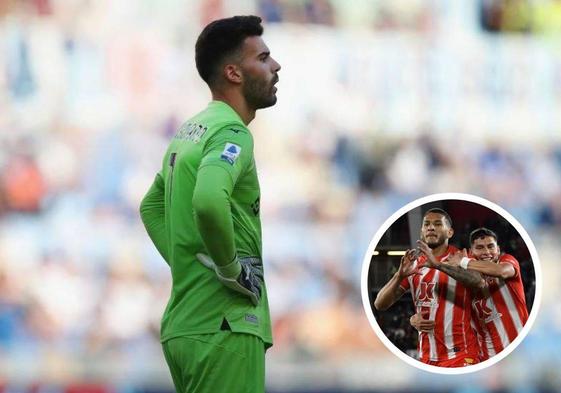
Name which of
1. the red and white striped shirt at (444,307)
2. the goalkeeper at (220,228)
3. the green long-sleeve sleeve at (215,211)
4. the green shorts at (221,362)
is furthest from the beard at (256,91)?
the red and white striped shirt at (444,307)

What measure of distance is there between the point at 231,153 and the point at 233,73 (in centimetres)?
32

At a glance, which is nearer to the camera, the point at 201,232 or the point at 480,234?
the point at 201,232

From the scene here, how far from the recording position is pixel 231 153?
263 centimetres

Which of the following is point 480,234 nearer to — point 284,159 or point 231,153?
→ point 284,159

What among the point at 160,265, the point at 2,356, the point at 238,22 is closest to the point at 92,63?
the point at 160,265

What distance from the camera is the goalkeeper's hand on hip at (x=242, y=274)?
2.65 meters

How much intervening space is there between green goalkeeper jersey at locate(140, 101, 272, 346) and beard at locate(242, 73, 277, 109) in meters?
0.08

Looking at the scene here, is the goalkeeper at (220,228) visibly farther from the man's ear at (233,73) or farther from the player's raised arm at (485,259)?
the player's raised arm at (485,259)

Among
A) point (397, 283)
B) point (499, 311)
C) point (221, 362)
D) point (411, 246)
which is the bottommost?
point (221, 362)

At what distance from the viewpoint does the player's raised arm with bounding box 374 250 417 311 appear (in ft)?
16.3

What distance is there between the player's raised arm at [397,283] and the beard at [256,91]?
2208 millimetres

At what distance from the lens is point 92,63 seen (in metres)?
5.27

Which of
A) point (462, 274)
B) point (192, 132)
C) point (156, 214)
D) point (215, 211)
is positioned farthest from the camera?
point (462, 274)

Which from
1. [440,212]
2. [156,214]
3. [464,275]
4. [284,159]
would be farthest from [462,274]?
[156,214]
